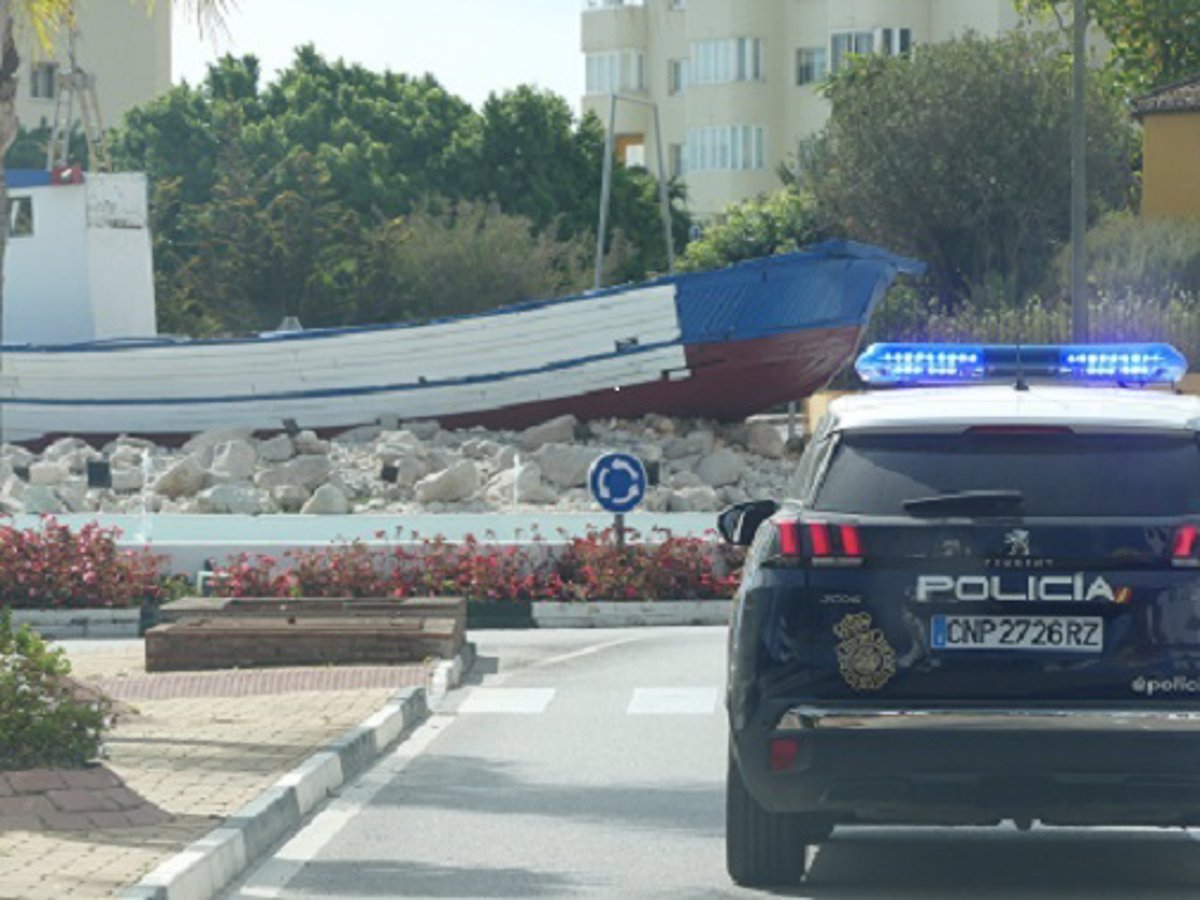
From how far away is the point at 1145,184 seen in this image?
66688 mm

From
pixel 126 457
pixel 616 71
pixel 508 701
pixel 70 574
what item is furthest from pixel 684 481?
pixel 616 71

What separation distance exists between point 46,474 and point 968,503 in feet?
146

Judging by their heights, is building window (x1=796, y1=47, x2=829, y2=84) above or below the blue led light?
above

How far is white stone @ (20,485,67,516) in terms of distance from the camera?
49844 millimetres

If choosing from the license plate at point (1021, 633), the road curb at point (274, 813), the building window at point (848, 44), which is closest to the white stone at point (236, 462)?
the road curb at point (274, 813)

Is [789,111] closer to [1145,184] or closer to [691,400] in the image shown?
[1145,184]

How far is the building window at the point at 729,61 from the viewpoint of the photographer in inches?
4505

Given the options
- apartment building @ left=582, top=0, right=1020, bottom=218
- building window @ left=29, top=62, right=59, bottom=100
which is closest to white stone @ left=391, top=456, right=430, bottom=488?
apartment building @ left=582, top=0, right=1020, bottom=218

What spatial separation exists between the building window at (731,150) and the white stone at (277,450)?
196 feet

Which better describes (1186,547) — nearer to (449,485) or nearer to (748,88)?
(449,485)

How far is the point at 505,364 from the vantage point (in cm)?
5644

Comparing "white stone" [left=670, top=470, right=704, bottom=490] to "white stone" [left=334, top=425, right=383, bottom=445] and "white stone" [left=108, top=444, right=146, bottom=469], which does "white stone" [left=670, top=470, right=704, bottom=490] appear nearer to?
"white stone" [left=334, top=425, right=383, bottom=445]

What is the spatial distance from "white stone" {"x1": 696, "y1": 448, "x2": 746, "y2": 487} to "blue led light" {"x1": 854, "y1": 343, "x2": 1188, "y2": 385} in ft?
133

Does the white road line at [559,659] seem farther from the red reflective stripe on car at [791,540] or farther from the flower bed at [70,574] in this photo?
the red reflective stripe on car at [791,540]
